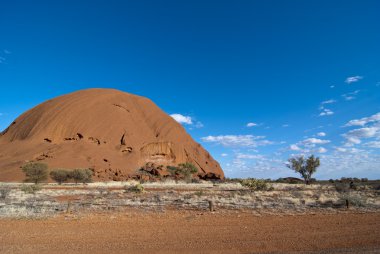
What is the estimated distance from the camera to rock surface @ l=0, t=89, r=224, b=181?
57125 mm

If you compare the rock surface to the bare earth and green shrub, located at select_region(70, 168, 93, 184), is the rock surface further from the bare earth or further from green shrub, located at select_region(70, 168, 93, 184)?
the bare earth

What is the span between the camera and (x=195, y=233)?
9820 millimetres

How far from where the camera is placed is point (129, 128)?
72625 millimetres

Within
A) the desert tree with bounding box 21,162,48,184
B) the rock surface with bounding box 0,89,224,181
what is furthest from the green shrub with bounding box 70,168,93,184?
the rock surface with bounding box 0,89,224,181

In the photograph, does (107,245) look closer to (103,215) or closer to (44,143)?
(103,215)

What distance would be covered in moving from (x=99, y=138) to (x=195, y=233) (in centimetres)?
5967

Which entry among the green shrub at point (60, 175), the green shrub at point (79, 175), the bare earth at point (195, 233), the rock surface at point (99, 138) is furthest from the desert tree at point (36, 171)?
the bare earth at point (195, 233)

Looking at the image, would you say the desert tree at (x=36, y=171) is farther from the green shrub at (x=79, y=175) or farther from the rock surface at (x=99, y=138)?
the rock surface at (x=99, y=138)

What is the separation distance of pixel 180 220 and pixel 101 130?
194 ft

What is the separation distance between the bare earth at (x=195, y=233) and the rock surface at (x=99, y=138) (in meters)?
44.2

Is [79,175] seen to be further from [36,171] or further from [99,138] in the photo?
[99,138]

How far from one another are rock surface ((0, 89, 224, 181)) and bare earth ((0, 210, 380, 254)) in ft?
145

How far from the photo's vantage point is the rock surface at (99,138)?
57125 mm

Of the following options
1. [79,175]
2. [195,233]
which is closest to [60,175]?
[79,175]
